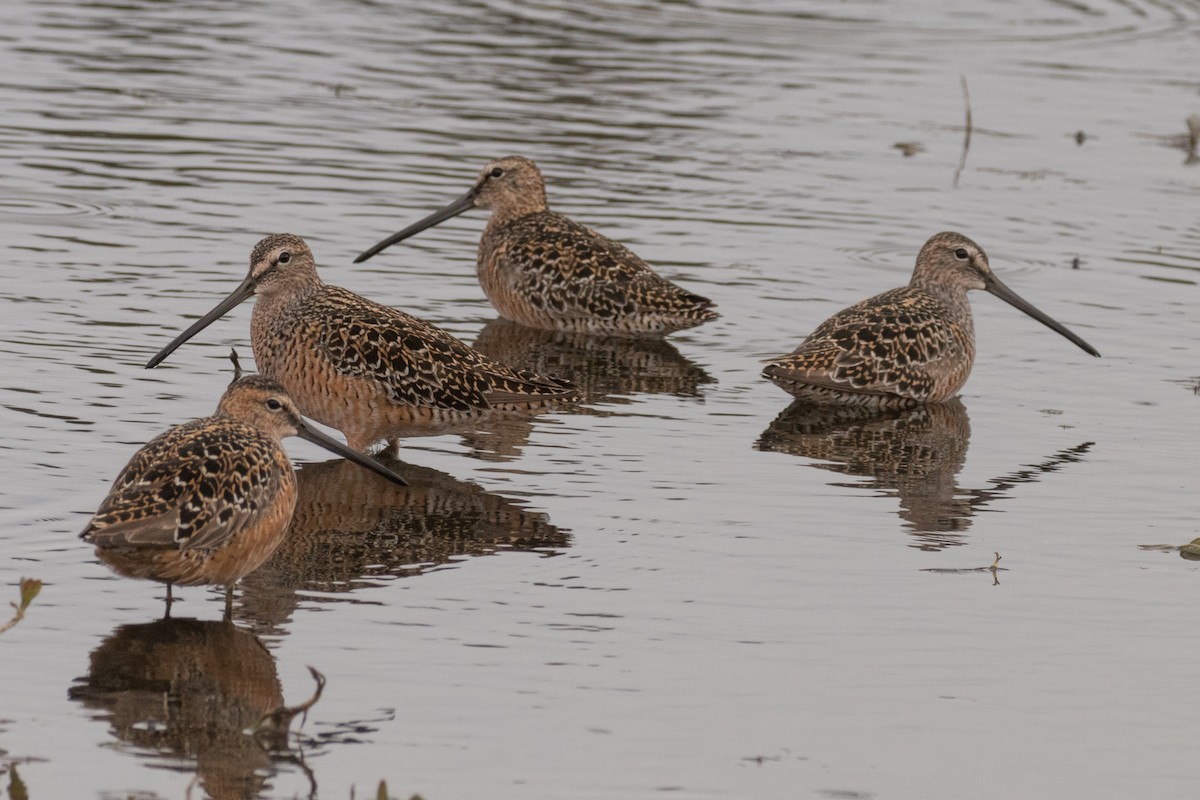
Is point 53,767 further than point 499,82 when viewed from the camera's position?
No

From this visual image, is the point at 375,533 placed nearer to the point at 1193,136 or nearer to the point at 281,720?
the point at 281,720

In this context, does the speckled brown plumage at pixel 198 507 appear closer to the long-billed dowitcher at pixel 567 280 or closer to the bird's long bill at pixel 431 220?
the long-billed dowitcher at pixel 567 280

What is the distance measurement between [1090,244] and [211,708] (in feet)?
30.8

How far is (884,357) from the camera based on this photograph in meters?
10.6

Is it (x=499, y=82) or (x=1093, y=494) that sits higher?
(x=499, y=82)

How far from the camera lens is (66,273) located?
11992mm

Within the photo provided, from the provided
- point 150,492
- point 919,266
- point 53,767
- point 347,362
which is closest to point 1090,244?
point 919,266

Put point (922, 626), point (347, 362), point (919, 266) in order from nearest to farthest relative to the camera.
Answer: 1. point (922, 626)
2. point (347, 362)
3. point (919, 266)

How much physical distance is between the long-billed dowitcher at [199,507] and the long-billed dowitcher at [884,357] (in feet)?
12.7

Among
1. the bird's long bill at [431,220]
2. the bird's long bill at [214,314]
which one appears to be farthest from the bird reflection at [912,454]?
the bird's long bill at [431,220]

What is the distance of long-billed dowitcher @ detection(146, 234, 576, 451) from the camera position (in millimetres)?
9336

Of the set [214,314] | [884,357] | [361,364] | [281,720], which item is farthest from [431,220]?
[281,720]

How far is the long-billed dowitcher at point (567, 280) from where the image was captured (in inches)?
476

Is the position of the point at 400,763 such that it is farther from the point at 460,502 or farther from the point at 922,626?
the point at 460,502
